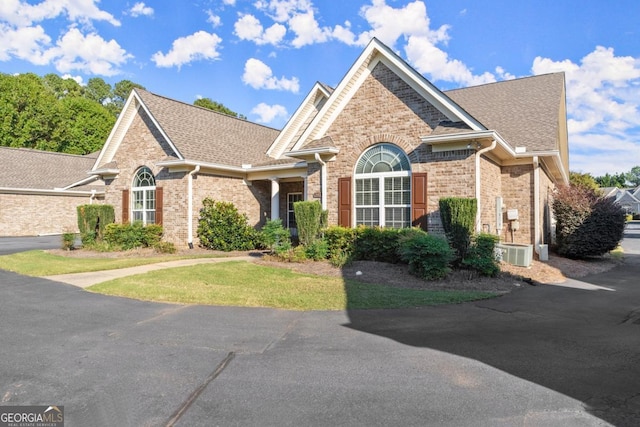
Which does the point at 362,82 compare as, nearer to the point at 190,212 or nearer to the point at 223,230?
the point at 223,230

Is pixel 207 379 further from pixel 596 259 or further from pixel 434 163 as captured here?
pixel 596 259

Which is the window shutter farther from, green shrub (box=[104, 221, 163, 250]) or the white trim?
the white trim

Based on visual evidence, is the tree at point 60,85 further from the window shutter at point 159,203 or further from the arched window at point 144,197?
the window shutter at point 159,203

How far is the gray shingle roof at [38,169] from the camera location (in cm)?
2761

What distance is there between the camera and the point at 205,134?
18.7 m

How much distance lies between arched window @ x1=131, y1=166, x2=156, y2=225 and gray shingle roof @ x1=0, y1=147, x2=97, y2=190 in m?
14.0

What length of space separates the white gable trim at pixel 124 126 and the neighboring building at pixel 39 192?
Result: 10920mm

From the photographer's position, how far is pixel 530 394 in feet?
12.7

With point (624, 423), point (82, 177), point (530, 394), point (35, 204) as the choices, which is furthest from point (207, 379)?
point (82, 177)

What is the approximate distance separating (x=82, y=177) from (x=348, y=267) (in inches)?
1115

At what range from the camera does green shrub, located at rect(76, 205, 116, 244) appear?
18.0m

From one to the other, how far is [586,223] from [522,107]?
17.0 ft

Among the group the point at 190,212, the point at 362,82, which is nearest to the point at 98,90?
the point at 190,212

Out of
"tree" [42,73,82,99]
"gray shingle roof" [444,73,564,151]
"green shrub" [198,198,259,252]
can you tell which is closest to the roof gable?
"green shrub" [198,198,259,252]
